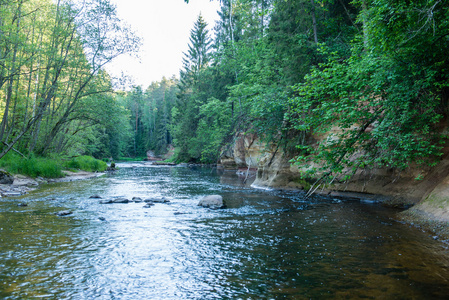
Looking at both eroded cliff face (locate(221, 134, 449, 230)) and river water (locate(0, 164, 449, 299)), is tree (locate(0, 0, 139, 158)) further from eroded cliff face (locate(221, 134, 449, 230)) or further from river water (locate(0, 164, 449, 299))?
eroded cliff face (locate(221, 134, 449, 230))

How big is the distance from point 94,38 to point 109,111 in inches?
191

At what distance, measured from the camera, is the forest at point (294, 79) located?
7.31 meters

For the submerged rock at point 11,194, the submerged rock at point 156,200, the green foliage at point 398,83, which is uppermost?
the green foliage at point 398,83

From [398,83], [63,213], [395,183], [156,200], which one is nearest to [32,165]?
[156,200]

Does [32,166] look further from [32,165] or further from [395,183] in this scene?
[395,183]

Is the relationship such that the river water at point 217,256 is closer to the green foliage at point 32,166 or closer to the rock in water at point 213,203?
the rock in water at point 213,203

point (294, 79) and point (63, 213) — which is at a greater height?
point (294, 79)

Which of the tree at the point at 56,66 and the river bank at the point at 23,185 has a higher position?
the tree at the point at 56,66

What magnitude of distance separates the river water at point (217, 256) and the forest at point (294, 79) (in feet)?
8.20

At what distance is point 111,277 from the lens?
4668 millimetres

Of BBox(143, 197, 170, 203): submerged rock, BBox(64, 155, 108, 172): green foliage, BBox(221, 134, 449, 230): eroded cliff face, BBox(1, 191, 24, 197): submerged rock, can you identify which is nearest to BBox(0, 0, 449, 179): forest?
BBox(221, 134, 449, 230): eroded cliff face

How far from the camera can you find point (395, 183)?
10805 millimetres

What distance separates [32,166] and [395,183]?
67.1 feet

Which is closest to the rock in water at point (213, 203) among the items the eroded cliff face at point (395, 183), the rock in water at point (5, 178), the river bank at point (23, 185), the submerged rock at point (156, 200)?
the submerged rock at point (156, 200)
